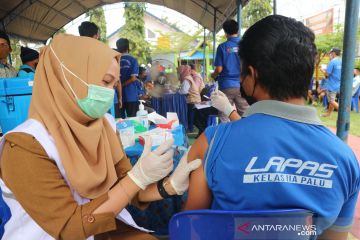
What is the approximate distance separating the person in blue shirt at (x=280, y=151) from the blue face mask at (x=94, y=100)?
0.49 m

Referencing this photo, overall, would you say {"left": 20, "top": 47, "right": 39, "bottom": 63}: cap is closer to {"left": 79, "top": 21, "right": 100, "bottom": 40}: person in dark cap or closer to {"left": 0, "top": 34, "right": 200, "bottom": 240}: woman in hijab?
{"left": 79, "top": 21, "right": 100, "bottom": 40}: person in dark cap

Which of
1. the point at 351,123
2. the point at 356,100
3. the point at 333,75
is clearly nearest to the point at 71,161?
the point at 351,123

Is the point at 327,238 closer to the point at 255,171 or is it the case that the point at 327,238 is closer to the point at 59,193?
the point at 255,171

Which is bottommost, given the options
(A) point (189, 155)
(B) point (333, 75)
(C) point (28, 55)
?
(A) point (189, 155)

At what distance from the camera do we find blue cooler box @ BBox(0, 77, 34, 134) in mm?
2275

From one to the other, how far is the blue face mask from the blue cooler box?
140cm

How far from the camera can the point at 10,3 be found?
921cm

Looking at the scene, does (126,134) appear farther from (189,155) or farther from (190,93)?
(190,93)

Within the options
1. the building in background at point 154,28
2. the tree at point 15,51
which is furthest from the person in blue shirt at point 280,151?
the building in background at point 154,28

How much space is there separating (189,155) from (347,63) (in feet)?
3.75

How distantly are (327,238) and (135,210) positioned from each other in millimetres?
1350

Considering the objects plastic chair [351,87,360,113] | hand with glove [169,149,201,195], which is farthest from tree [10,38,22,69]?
hand with glove [169,149,201,195]

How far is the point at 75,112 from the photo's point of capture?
112 centimetres

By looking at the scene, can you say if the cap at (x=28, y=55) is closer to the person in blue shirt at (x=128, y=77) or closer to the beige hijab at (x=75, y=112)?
the person in blue shirt at (x=128, y=77)
